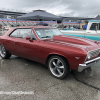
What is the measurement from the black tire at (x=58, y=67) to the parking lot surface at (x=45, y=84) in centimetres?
17

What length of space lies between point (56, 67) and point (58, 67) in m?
0.08

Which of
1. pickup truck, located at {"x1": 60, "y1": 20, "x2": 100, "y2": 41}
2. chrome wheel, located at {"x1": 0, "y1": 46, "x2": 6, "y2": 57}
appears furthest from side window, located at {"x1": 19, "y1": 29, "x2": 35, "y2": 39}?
pickup truck, located at {"x1": 60, "y1": 20, "x2": 100, "y2": 41}

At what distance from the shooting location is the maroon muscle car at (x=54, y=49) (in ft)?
9.57

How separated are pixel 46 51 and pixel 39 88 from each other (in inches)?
43.4

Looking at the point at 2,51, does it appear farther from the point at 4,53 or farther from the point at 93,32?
the point at 93,32

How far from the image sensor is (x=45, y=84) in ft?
9.94

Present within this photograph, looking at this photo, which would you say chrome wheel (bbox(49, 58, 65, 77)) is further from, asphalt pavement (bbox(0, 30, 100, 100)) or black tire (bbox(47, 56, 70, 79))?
asphalt pavement (bbox(0, 30, 100, 100))

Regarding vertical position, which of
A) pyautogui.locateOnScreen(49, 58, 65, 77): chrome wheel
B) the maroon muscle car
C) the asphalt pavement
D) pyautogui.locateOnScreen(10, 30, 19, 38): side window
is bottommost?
the asphalt pavement

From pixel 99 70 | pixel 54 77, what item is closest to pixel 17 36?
pixel 54 77

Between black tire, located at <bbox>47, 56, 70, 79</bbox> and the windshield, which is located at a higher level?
the windshield

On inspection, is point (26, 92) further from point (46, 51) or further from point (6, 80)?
point (46, 51)

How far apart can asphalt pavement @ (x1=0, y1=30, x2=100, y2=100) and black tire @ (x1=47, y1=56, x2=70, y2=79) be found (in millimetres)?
168

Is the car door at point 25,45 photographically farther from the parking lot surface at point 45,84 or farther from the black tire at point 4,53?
the black tire at point 4,53

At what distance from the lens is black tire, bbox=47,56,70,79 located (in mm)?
3113
